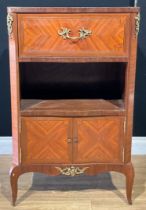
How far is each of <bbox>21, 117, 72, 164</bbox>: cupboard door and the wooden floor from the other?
244 millimetres

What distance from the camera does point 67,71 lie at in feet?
7.13

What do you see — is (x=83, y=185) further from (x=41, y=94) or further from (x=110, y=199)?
(x=41, y=94)

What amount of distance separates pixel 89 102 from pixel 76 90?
10.0 inches

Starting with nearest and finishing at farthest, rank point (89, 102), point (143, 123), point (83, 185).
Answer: point (89, 102), point (83, 185), point (143, 123)

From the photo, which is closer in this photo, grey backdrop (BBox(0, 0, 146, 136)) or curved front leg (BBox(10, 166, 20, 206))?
curved front leg (BBox(10, 166, 20, 206))

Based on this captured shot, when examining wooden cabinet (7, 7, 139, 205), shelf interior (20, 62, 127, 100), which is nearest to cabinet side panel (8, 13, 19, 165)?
wooden cabinet (7, 7, 139, 205)

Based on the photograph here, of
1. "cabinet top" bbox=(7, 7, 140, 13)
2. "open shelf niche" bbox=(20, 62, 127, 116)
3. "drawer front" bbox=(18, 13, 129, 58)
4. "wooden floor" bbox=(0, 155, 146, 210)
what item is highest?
"cabinet top" bbox=(7, 7, 140, 13)

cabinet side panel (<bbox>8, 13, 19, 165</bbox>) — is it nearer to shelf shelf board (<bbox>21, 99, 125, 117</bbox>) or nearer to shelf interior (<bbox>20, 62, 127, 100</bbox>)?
shelf shelf board (<bbox>21, 99, 125, 117</bbox>)

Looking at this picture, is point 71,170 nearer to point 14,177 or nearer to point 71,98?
point 14,177

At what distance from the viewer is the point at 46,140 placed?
72.7 inches

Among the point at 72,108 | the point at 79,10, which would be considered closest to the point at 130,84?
the point at 72,108

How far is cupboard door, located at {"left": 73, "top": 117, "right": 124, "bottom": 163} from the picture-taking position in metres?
1.83
